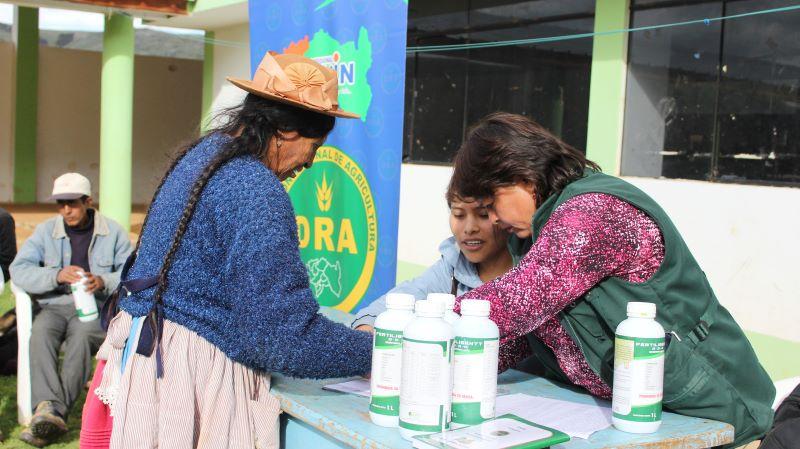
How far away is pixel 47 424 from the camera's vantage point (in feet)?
14.7

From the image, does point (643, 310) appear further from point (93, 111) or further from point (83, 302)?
point (93, 111)

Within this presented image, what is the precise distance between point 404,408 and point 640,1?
523 cm

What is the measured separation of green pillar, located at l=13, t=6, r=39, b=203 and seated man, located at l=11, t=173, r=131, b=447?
482 inches

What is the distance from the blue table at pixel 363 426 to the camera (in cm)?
182

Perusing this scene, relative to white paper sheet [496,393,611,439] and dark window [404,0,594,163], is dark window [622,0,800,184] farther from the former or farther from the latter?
white paper sheet [496,393,611,439]

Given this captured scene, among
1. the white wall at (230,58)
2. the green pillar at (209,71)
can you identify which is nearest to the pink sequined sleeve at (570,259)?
the white wall at (230,58)

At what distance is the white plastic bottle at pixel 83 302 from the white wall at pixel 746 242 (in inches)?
149

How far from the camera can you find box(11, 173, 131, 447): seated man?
4672mm

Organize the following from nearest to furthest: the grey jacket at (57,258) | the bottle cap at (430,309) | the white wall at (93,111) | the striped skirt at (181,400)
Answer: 1. the bottle cap at (430,309)
2. the striped skirt at (181,400)
3. the grey jacket at (57,258)
4. the white wall at (93,111)

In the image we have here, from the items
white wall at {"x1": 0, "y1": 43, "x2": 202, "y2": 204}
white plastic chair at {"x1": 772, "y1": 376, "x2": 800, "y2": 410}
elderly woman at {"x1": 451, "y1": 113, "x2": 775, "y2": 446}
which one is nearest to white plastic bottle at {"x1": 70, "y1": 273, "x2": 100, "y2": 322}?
elderly woman at {"x1": 451, "y1": 113, "x2": 775, "y2": 446}

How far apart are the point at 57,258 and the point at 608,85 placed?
4118 mm

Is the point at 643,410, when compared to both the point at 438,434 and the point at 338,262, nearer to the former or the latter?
the point at 438,434

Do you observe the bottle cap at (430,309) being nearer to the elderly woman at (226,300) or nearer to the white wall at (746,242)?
the elderly woman at (226,300)

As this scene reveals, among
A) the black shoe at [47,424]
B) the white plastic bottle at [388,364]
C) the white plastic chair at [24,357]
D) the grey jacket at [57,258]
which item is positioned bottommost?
the black shoe at [47,424]
